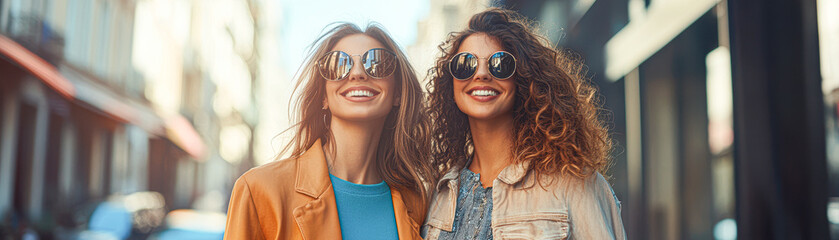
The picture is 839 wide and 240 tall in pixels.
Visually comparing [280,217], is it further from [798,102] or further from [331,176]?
[798,102]

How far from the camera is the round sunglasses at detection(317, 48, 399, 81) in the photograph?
A: 104 inches

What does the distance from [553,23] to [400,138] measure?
5430 mm

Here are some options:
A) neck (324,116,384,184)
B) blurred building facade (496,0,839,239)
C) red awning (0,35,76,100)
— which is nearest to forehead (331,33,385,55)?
neck (324,116,384,184)

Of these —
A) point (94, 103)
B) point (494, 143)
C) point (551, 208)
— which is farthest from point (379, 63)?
point (94, 103)

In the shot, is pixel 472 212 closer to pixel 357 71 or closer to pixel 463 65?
pixel 463 65

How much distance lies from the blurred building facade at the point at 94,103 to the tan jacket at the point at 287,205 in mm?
9504

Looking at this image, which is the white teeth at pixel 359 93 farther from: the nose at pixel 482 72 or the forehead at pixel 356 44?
the nose at pixel 482 72

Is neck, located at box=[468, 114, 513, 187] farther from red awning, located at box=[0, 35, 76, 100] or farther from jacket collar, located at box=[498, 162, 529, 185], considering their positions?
red awning, located at box=[0, 35, 76, 100]

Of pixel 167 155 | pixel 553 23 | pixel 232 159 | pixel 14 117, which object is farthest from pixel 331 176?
pixel 232 159

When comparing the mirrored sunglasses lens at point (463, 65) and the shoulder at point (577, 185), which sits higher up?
the mirrored sunglasses lens at point (463, 65)

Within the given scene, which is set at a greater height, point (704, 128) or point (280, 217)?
point (704, 128)

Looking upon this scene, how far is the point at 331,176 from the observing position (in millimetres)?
2730

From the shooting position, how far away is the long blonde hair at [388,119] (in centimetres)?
278

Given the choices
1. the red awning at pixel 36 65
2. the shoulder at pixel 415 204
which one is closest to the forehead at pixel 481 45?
the shoulder at pixel 415 204
